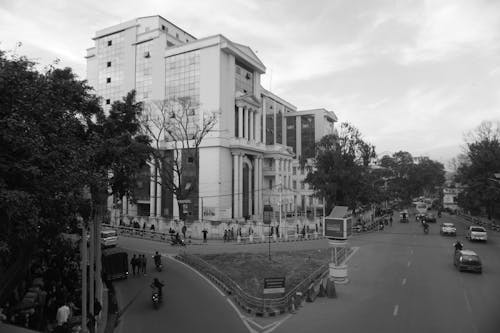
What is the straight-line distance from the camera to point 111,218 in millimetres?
52625

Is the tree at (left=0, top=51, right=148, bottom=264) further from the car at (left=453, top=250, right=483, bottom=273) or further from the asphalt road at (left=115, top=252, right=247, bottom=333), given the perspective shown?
the car at (left=453, top=250, right=483, bottom=273)

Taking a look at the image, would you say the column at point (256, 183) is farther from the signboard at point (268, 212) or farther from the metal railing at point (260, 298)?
the metal railing at point (260, 298)

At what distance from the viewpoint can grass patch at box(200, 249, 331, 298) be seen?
2280 cm

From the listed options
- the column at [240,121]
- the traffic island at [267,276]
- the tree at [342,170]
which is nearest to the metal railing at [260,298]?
the traffic island at [267,276]

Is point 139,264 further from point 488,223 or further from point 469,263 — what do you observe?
point 488,223

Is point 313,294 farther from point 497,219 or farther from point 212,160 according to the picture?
point 497,219

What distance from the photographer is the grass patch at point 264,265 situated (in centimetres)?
2280

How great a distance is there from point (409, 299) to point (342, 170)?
3145cm

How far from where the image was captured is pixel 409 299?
731 inches

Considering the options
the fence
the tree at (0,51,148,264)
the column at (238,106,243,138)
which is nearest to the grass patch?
the tree at (0,51,148,264)

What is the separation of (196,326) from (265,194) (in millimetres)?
48663

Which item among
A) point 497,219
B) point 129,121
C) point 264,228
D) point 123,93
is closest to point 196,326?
point 129,121

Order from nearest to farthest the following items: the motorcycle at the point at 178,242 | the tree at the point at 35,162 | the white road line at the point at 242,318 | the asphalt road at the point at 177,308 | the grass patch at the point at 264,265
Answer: the tree at the point at 35,162, the white road line at the point at 242,318, the asphalt road at the point at 177,308, the grass patch at the point at 264,265, the motorcycle at the point at 178,242

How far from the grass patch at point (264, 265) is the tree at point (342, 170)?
17.4 m
